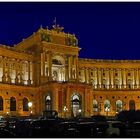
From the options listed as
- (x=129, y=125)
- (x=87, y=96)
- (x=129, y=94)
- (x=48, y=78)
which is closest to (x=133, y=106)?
(x=129, y=94)

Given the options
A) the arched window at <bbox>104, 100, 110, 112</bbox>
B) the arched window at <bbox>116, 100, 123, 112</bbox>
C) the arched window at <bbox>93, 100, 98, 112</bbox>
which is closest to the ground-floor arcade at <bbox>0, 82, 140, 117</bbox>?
the arched window at <bbox>93, 100, 98, 112</bbox>

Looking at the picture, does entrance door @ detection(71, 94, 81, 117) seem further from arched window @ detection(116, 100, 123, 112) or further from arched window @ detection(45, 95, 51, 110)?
arched window @ detection(116, 100, 123, 112)

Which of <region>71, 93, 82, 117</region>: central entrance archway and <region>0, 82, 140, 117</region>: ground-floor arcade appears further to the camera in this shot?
<region>71, 93, 82, 117</region>: central entrance archway

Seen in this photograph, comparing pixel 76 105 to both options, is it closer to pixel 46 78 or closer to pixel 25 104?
pixel 46 78

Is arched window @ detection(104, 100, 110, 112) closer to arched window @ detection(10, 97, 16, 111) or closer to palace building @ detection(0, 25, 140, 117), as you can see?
palace building @ detection(0, 25, 140, 117)

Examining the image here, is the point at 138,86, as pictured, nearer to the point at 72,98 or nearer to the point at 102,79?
the point at 102,79

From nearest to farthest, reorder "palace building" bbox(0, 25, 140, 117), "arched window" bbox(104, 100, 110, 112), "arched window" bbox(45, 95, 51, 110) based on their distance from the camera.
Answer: "palace building" bbox(0, 25, 140, 117) < "arched window" bbox(45, 95, 51, 110) < "arched window" bbox(104, 100, 110, 112)

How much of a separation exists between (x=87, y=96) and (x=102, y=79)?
61.9 ft

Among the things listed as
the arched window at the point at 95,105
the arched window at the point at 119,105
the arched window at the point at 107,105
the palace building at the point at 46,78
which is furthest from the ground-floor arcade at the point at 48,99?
the arched window at the point at 119,105

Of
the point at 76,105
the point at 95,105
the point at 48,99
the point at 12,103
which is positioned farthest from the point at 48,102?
the point at 95,105

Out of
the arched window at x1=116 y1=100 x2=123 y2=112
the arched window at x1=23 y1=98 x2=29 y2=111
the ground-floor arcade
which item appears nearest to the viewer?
the ground-floor arcade

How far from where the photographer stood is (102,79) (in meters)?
104

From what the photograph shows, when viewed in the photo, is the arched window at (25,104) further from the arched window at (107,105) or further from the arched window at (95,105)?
the arched window at (107,105)

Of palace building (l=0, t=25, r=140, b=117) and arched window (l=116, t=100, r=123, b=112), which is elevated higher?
palace building (l=0, t=25, r=140, b=117)
